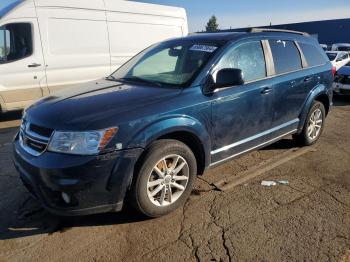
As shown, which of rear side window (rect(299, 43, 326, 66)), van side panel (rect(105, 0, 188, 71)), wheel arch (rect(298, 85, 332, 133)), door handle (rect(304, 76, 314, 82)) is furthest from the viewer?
van side panel (rect(105, 0, 188, 71))

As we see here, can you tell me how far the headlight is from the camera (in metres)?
3.02

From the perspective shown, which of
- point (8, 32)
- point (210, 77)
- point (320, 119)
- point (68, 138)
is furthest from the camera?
point (8, 32)

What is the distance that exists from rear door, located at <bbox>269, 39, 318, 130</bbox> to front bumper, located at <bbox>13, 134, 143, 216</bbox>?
232 centimetres

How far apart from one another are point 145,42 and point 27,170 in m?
6.82

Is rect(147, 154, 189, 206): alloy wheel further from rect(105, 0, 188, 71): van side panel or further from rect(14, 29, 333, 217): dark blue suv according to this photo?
rect(105, 0, 188, 71): van side panel

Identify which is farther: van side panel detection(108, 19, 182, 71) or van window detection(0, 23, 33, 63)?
van side panel detection(108, 19, 182, 71)

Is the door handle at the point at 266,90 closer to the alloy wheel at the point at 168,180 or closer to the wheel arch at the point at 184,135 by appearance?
the wheel arch at the point at 184,135

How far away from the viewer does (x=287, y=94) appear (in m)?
4.83

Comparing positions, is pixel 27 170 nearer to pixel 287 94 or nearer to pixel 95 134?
pixel 95 134

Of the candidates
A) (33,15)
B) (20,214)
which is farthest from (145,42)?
(20,214)

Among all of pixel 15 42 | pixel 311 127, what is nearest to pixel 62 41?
pixel 15 42

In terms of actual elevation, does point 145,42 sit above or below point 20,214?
above

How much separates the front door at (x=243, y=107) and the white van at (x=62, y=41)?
496 cm

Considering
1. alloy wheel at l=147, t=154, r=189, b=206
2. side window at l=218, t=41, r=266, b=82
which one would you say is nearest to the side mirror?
side window at l=218, t=41, r=266, b=82
